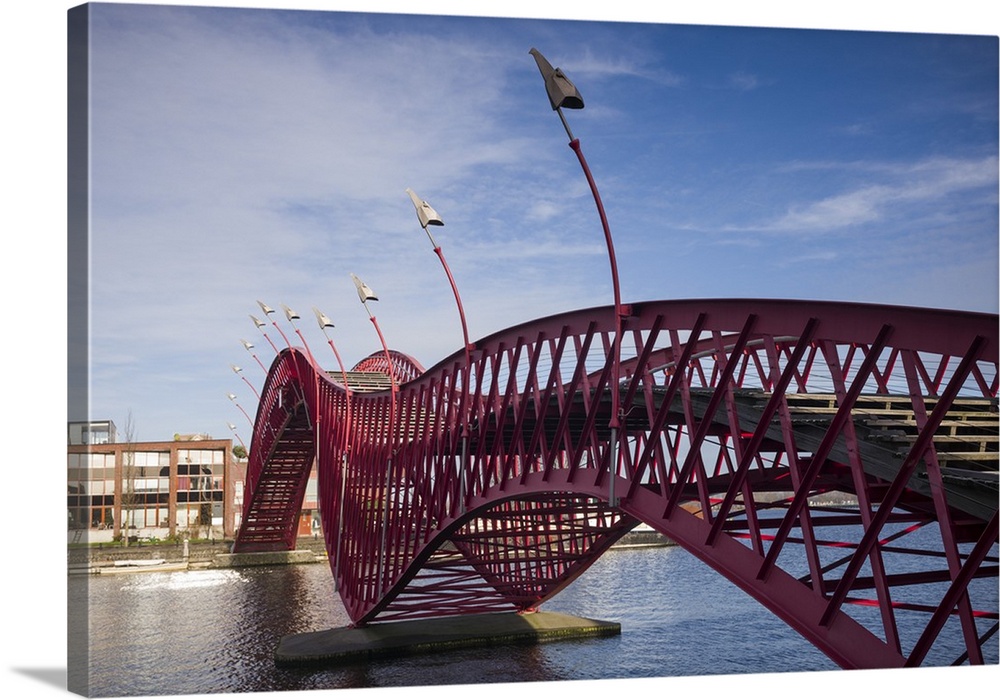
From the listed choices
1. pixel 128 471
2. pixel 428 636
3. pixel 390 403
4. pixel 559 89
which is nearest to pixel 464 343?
pixel 390 403

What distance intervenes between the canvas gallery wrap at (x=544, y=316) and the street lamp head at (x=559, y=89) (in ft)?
0.25

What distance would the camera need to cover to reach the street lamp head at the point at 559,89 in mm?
13133

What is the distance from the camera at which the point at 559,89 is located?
43.1 ft

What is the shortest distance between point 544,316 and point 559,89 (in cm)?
625

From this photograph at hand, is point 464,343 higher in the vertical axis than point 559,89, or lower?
lower

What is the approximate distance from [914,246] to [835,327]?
1495 centimetres

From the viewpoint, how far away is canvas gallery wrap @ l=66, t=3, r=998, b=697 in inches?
515

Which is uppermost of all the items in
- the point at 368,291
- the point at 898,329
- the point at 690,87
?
the point at 690,87

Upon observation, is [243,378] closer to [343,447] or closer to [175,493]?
[175,493]

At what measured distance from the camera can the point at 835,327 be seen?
37.3ft

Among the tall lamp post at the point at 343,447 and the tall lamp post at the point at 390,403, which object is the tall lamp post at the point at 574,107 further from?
the tall lamp post at the point at 343,447

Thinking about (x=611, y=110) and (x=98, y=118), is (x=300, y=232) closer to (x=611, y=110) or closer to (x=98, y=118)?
(x=611, y=110)

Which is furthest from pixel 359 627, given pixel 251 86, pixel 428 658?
pixel 251 86

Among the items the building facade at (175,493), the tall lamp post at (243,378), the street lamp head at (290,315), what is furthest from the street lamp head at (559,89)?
the tall lamp post at (243,378)
